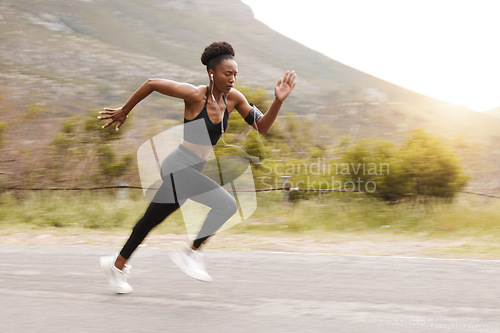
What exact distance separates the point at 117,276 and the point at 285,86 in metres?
1.94

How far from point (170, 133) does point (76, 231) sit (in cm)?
387

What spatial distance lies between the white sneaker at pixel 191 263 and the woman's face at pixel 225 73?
1358 millimetres

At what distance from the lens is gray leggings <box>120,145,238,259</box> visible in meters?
4.04

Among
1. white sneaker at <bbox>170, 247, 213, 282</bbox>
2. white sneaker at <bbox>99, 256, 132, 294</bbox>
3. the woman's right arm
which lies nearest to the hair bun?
the woman's right arm

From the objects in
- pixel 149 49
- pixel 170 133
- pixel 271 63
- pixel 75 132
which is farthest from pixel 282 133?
pixel 149 49

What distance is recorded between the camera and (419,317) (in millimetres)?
3434

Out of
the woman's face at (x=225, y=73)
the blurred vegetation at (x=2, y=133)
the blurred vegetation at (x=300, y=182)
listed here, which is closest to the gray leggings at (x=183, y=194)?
the woman's face at (x=225, y=73)

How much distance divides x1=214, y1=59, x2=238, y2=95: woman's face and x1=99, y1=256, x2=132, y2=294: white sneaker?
162 centimetres

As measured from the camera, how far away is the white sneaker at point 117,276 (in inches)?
162

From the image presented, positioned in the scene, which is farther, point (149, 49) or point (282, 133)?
point (149, 49)

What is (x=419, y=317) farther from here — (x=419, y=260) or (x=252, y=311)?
(x=419, y=260)

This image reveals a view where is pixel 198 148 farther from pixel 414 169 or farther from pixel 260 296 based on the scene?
pixel 414 169

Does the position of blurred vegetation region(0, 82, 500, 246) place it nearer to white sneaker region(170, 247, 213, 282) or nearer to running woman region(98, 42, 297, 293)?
white sneaker region(170, 247, 213, 282)

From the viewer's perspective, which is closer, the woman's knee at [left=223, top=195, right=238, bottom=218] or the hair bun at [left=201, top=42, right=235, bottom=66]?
the hair bun at [left=201, top=42, right=235, bottom=66]
